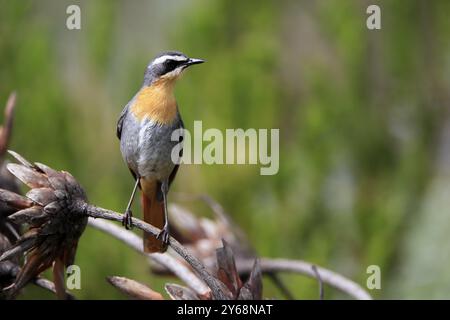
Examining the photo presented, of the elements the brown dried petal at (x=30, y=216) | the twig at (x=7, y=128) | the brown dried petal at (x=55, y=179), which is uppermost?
the twig at (x=7, y=128)

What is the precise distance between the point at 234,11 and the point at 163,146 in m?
0.96

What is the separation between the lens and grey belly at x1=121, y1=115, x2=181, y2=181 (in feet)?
2.82

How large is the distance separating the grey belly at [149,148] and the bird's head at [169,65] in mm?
48

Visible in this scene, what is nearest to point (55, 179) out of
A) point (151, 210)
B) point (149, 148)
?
point (149, 148)

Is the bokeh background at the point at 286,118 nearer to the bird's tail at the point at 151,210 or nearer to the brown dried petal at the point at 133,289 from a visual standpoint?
the bird's tail at the point at 151,210

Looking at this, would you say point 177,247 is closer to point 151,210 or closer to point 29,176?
point 29,176

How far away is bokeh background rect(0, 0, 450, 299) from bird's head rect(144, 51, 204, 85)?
731 millimetres

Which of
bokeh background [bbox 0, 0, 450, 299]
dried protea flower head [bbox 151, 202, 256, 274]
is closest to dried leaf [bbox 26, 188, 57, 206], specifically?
dried protea flower head [bbox 151, 202, 256, 274]

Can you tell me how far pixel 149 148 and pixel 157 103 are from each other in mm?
60

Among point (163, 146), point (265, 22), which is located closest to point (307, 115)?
point (265, 22)

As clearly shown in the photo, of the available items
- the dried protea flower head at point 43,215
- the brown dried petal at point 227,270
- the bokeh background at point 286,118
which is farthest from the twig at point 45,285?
the bokeh background at point 286,118

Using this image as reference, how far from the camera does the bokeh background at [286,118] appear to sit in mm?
1656

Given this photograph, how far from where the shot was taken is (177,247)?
2.35 ft
